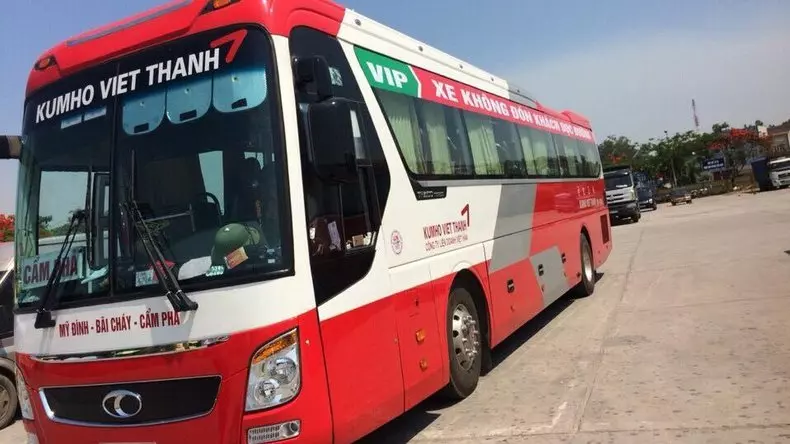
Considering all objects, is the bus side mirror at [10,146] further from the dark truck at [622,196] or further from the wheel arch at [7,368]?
the dark truck at [622,196]

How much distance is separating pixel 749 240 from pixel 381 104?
543 inches

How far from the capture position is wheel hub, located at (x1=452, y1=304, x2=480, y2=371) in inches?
232

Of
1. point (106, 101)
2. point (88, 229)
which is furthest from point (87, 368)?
point (106, 101)

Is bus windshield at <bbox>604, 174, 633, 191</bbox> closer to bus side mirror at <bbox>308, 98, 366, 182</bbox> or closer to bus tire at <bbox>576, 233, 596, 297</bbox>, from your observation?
bus tire at <bbox>576, 233, 596, 297</bbox>

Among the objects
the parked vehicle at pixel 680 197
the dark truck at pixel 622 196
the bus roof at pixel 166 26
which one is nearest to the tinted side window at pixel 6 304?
the bus roof at pixel 166 26

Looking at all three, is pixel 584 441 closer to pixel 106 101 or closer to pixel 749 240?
pixel 106 101

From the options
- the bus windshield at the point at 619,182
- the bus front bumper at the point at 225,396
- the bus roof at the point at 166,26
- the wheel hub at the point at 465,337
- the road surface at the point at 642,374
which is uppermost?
the bus roof at the point at 166,26

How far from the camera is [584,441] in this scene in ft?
15.2

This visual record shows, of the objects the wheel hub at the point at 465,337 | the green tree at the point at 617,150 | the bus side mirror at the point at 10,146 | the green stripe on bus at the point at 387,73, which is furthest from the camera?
the green tree at the point at 617,150

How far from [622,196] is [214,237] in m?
29.4

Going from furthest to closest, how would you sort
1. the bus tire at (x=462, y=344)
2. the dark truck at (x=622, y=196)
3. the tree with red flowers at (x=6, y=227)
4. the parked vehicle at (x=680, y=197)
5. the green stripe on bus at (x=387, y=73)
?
the parked vehicle at (x=680, y=197) → the dark truck at (x=622, y=196) → the tree with red flowers at (x=6, y=227) → the bus tire at (x=462, y=344) → the green stripe on bus at (x=387, y=73)

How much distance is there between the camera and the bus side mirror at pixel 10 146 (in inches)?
179

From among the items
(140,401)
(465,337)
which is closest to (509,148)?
(465,337)

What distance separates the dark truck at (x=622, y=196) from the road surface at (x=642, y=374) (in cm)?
1957
